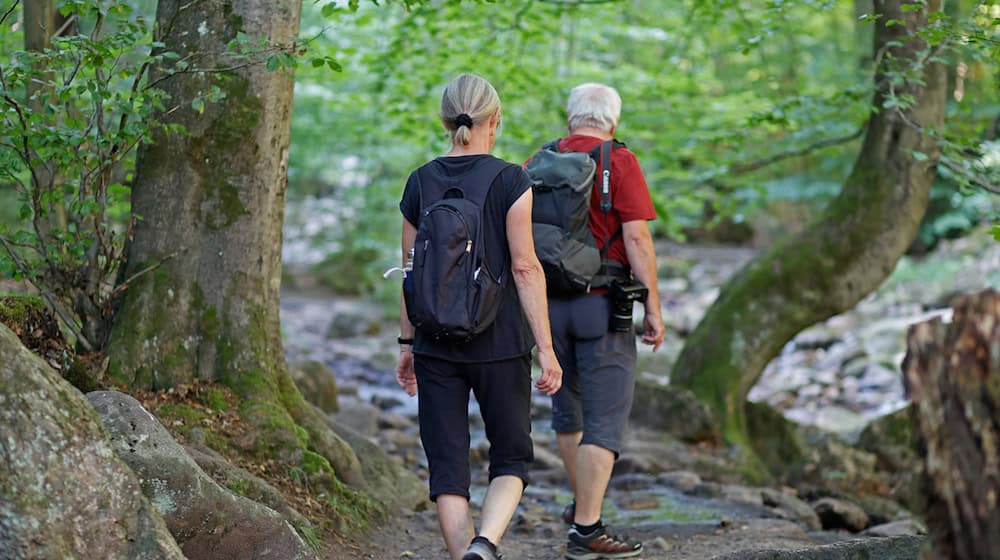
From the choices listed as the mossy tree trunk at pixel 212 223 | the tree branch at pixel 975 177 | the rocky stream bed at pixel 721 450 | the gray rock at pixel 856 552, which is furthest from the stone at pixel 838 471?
the mossy tree trunk at pixel 212 223

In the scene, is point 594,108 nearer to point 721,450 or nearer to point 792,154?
point 721,450

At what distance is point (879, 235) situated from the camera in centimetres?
859

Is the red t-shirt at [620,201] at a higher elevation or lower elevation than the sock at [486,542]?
higher

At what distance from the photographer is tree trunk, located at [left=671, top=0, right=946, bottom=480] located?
8320mm

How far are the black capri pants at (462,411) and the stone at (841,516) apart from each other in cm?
396

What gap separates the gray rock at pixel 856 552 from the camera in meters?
4.10

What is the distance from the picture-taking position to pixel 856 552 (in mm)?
4125

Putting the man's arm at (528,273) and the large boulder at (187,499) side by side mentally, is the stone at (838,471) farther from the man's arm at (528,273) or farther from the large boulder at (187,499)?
the large boulder at (187,499)

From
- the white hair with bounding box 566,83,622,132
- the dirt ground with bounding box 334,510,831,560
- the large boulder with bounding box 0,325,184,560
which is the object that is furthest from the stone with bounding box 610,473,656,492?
the large boulder with bounding box 0,325,184,560

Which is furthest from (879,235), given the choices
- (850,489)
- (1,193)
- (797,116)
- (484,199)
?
(1,193)

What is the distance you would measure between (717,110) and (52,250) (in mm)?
9699

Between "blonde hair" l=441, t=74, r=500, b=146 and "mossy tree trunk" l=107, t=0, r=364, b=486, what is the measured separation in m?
1.45

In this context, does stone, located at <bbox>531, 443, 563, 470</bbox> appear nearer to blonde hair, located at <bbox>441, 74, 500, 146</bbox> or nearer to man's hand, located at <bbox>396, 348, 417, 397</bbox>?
man's hand, located at <bbox>396, 348, 417, 397</bbox>

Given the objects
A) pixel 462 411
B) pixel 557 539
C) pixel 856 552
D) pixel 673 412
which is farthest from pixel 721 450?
pixel 462 411
